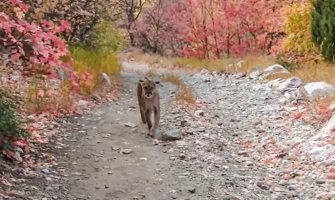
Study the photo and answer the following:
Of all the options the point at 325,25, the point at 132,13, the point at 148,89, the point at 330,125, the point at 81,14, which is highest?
the point at 132,13

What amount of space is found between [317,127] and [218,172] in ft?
7.01

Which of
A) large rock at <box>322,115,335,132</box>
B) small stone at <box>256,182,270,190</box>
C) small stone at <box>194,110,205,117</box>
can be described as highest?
large rock at <box>322,115,335,132</box>

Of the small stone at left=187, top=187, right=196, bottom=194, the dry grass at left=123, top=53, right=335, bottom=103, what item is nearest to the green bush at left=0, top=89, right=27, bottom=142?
the small stone at left=187, top=187, right=196, bottom=194

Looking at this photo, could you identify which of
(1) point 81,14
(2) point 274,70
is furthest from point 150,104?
(2) point 274,70

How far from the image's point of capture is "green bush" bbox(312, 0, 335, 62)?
1409 centimetres

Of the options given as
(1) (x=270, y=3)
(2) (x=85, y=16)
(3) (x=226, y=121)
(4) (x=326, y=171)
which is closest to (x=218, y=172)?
(4) (x=326, y=171)

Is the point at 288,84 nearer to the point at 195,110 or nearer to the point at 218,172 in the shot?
the point at 195,110

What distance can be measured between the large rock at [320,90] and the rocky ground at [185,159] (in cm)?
36

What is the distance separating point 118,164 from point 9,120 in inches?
56.1

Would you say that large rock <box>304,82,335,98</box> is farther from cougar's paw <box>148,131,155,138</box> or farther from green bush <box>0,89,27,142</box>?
green bush <box>0,89,27,142</box>

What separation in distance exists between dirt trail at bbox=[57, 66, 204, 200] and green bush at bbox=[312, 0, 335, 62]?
23.9ft

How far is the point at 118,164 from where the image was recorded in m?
6.26

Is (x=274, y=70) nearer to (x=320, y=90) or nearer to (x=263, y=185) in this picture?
(x=320, y=90)

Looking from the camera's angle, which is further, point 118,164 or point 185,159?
point 185,159
